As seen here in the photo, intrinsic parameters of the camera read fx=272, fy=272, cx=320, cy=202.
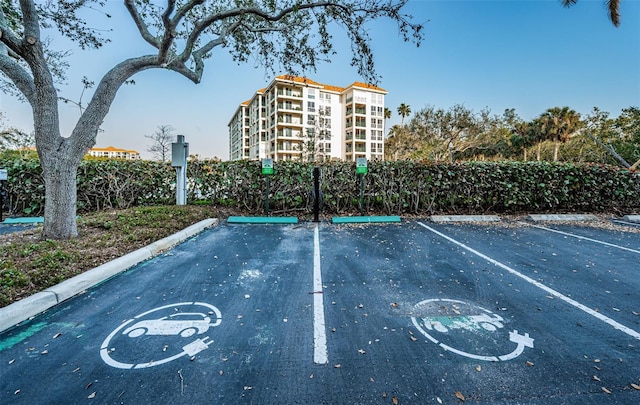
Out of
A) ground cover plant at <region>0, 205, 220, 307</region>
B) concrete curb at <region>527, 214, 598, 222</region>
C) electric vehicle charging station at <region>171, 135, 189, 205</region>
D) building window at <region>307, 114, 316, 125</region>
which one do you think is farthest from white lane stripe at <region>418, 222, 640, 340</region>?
building window at <region>307, 114, 316, 125</region>

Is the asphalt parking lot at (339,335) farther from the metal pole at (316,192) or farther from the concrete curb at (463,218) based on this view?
the concrete curb at (463,218)

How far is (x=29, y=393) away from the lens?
5.49ft

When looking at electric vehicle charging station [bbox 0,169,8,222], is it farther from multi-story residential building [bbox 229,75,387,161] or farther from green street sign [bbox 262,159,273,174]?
multi-story residential building [bbox 229,75,387,161]

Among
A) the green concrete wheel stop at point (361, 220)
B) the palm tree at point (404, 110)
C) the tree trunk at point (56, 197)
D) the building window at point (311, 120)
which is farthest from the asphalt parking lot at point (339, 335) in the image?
the palm tree at point (404, 110)

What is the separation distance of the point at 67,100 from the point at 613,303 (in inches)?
351

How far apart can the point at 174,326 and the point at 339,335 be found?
58.0 inches

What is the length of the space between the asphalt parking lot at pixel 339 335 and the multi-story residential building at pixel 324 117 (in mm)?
37106

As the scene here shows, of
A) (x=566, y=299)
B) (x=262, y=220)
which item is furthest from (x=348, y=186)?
(x=566, y=299)

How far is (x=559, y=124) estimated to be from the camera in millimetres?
28359

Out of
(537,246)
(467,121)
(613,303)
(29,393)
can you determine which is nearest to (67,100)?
(29,393)

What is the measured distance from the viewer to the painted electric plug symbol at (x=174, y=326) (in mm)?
2332

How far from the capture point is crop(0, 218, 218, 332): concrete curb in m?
2.43

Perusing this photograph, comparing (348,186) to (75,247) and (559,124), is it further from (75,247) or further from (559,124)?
(559,124)

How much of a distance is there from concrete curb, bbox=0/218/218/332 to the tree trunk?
1.55 m
